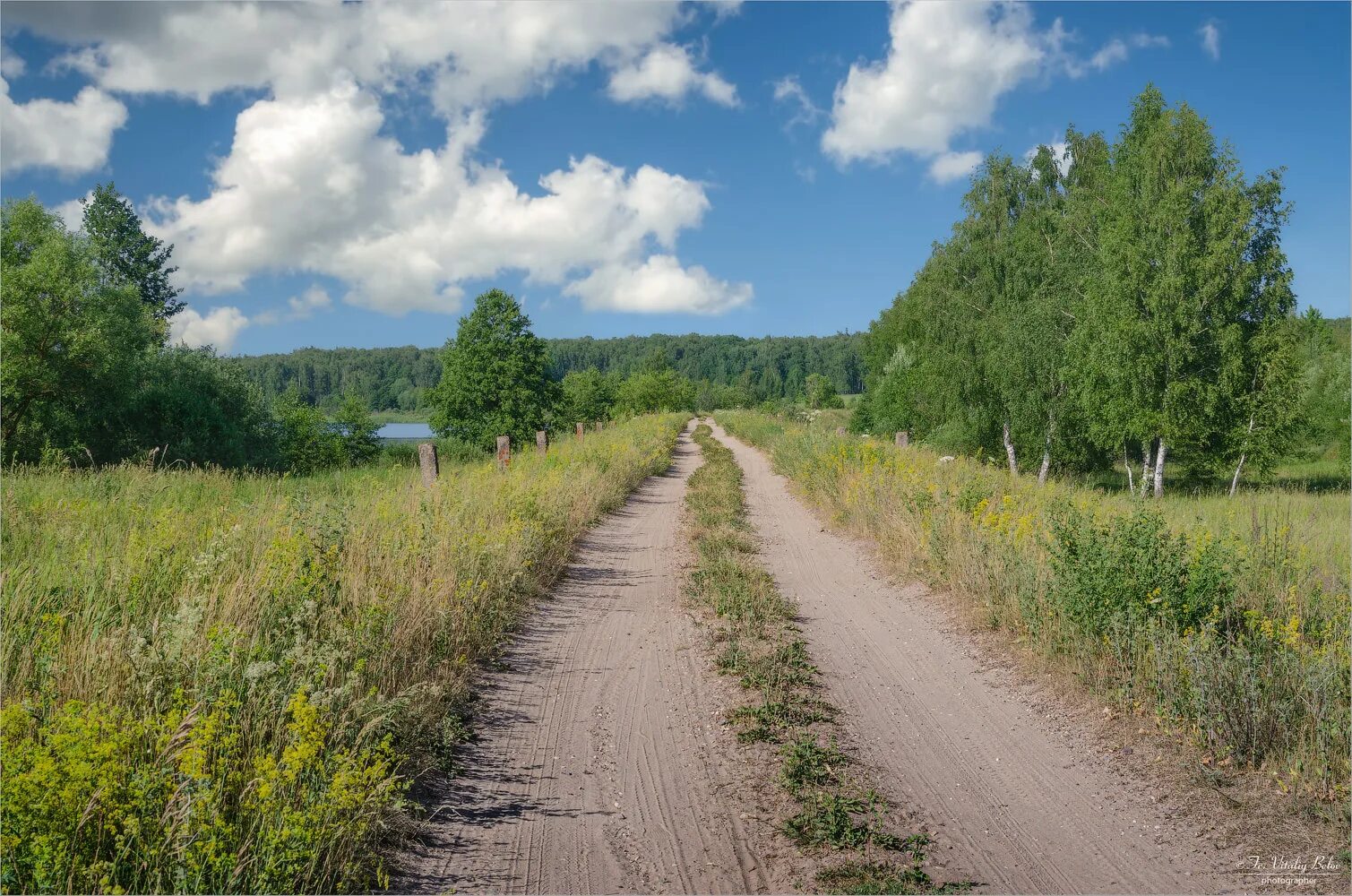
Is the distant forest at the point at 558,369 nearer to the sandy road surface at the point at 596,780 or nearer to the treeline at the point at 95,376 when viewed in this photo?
the treeline at the point at 95,376

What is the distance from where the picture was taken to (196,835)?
279 cm

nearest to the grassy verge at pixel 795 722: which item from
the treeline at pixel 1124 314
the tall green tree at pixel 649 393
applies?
the treeline at pixel 1124 314

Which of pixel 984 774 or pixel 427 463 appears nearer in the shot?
pixel 984 774

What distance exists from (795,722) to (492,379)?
3138cm

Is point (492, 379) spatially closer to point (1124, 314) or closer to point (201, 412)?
point (201, 412)

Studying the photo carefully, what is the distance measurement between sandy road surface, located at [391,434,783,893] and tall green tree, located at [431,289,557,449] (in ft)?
92.7

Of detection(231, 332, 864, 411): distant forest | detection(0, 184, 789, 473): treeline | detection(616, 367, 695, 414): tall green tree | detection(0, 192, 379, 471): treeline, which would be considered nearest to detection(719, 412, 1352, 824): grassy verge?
detection(0, 184, 789, 473): treeline

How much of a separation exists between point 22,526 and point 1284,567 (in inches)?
419

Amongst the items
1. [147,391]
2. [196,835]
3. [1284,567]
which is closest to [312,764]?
[196,835]

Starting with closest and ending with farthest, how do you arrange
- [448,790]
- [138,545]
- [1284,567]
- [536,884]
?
[536,884], [448,790], [138,545], [1284,567]

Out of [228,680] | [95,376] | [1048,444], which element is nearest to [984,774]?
[228,680]

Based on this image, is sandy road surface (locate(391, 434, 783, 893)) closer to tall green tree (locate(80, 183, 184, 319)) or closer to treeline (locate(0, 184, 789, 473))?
treeline (locate(0, 184, 789, 473))

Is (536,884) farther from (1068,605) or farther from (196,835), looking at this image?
(1068,605)

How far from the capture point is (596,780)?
4.23 meters
